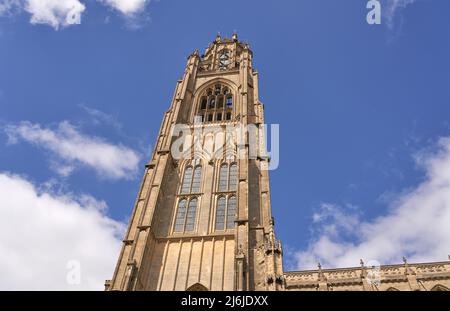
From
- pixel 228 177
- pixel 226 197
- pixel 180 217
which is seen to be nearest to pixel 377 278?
pixel 226 197

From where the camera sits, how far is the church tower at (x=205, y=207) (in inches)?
917

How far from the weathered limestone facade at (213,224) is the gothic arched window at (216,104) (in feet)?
2.11

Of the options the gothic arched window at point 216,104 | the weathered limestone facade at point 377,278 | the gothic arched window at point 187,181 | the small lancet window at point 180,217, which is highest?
the gothic arched window at point 216,104

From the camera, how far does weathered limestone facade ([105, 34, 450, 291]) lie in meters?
23.3

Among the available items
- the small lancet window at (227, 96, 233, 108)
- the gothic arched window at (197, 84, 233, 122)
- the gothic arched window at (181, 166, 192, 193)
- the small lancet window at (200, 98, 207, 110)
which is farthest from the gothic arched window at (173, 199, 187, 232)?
the small lancet window at (227, 96, 233, 108)

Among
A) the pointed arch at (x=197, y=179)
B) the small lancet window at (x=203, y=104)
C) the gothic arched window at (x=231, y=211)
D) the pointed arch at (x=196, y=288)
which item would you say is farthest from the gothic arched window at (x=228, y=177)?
the small lancet window at (x=203, y=104)

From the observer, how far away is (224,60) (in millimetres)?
55844

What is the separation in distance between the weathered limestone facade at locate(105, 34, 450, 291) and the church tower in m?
0.07

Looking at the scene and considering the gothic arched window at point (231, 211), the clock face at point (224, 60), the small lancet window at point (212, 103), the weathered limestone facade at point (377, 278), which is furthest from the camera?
the clock face at point (224, 60)

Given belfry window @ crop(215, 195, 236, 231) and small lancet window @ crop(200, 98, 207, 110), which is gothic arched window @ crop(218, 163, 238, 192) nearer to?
belfry window @ crop(215, 195, 236, 231)

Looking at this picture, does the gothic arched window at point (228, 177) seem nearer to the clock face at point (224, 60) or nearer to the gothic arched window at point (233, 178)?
the gothic arched window at point (233, 178)

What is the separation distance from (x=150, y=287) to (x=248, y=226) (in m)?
7.48
